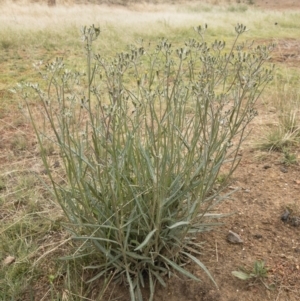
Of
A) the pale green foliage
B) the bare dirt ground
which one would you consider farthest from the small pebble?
the pale green foliage

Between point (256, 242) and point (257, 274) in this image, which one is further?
point (256, 242)

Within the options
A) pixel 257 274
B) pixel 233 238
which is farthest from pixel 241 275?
pixel 233 238

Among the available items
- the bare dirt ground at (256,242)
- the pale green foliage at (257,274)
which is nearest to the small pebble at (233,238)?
the bare dirt ground at (256,242)

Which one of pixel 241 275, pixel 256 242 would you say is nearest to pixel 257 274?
pixel 241 275

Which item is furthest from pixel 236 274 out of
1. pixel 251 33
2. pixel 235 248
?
pixel 251 33

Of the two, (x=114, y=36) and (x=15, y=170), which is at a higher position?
(x=15, y=170)

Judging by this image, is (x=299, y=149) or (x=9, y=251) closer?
(x=9, y=251)

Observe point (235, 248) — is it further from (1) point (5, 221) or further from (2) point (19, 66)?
(2) point (19, 66)

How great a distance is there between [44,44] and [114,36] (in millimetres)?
1749

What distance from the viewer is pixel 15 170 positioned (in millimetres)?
3070

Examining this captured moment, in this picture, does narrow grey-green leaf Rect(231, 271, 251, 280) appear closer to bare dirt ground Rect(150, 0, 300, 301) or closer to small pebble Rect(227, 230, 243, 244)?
bare dirt ground Rect(150, 0, 300, 301)

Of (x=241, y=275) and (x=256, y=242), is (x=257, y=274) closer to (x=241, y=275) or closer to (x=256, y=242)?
(x=241, y=275)

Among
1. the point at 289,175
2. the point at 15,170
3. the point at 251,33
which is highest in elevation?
the point at 289,175

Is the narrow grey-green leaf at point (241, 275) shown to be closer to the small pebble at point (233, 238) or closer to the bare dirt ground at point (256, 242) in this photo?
the bare dirt ground at point (256, 242)
